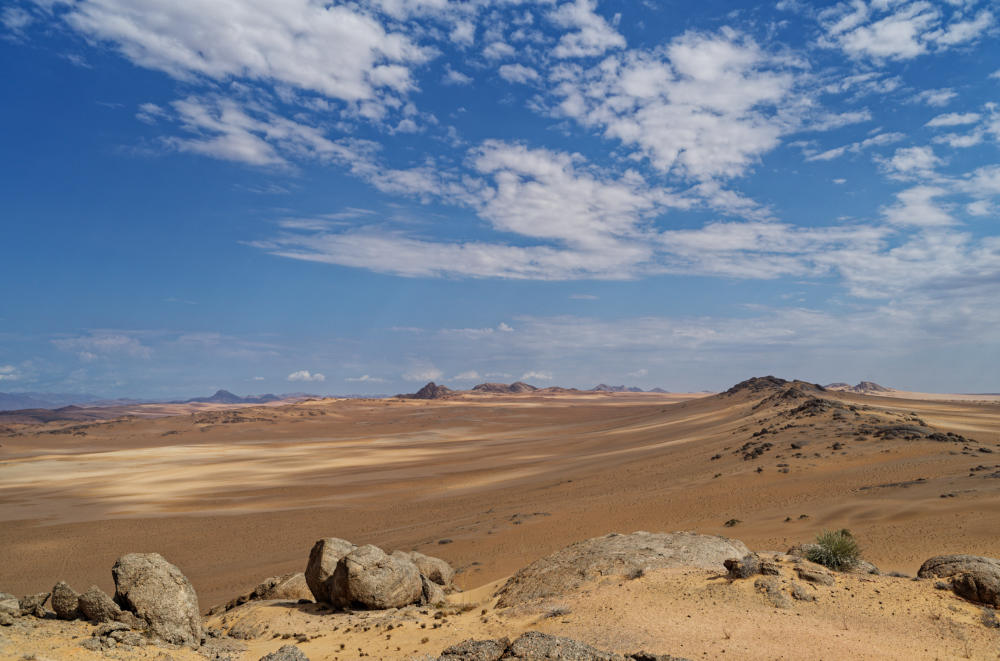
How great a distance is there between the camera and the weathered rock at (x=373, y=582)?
1273cm

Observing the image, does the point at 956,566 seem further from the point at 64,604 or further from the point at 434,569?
the point at 64,604

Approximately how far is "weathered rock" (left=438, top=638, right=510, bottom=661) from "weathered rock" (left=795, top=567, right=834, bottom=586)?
6069mm

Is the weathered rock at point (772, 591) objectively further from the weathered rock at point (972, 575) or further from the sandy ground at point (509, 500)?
the weathered rock at point (972, 575)

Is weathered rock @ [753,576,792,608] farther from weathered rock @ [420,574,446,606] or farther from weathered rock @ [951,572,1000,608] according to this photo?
weathered rock @ [420,574,446,606]

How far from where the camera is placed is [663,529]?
66.5 ft

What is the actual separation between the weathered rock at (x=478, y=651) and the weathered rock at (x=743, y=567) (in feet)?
16.4

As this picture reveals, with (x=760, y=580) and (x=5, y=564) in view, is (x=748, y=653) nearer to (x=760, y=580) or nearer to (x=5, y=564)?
(x=760, y=580)

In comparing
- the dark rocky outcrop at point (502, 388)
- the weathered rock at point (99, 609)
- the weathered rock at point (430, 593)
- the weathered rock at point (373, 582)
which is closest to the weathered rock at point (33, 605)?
the weathered rock at point (99, 609)

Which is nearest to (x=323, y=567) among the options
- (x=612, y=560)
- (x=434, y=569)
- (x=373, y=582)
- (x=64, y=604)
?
(x=373, y=582)

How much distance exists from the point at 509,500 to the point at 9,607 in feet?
69.7

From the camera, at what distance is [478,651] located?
8.59 m

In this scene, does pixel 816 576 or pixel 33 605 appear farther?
pixel 816 576

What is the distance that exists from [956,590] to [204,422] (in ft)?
341

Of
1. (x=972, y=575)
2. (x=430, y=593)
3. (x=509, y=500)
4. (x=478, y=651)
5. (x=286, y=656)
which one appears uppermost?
(x=972, y=575)
